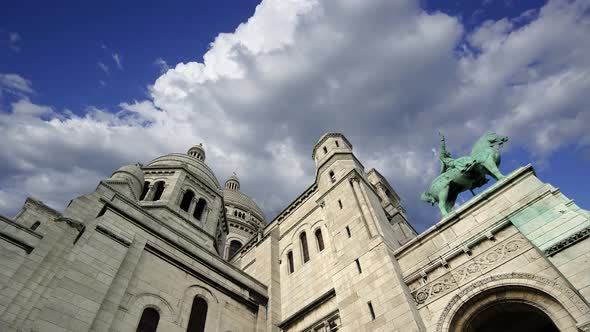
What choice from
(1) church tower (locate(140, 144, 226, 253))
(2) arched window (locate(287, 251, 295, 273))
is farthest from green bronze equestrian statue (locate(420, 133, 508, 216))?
(1) church tower (locate(140, 144, 226, 253))

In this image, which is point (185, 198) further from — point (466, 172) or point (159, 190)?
point (466, 172)

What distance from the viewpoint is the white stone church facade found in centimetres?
938

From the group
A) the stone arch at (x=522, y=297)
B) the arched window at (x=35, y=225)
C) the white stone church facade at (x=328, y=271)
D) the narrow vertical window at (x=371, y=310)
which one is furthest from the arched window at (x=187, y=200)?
the stone arch at (x=522, y=297)

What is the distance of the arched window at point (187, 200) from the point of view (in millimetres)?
25247

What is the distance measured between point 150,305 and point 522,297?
1268 centimetres

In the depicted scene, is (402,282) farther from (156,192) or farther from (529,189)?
(156,192)

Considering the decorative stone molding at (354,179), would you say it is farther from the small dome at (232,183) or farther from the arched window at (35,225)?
the small dome at (232,183)

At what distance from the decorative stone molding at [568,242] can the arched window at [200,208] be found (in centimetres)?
2209

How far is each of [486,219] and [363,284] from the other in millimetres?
5073

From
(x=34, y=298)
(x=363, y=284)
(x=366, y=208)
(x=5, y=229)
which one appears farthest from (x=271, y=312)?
(x=5, y=229)

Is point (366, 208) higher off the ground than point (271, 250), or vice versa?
point (271, 250)

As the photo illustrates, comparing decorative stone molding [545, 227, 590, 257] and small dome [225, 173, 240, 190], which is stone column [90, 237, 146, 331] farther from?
small dome [225, 173, 240, 190]

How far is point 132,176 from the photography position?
822 inches

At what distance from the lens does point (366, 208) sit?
15805 millimetres
